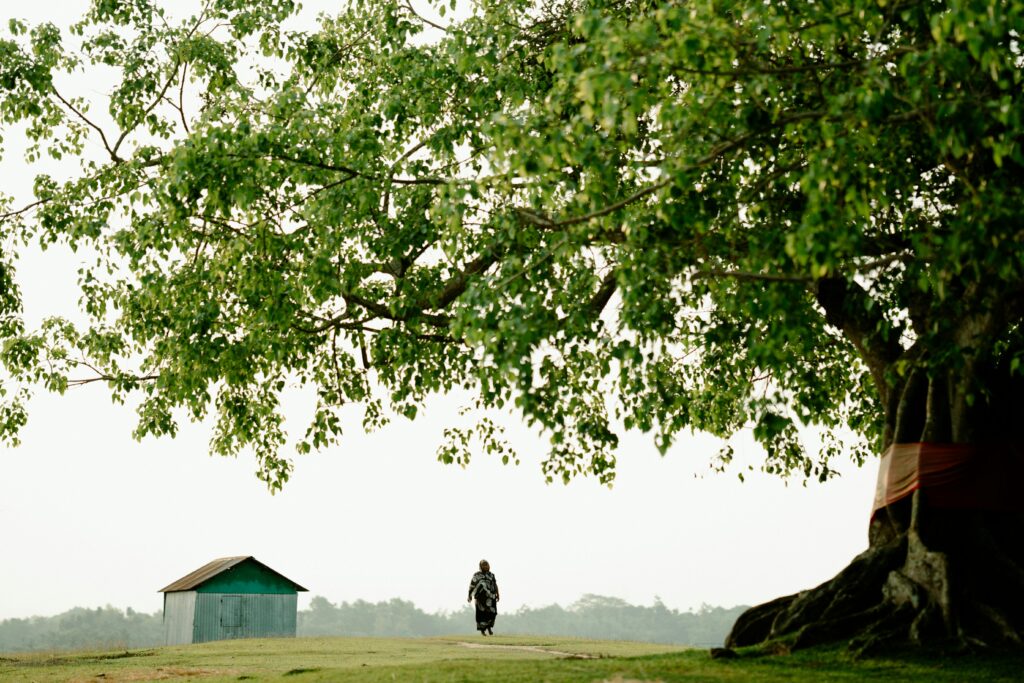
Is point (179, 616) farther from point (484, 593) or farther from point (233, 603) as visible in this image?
point (484, 593)

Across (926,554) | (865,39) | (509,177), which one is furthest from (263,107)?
(926,554)

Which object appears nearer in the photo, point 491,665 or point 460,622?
point 491,665

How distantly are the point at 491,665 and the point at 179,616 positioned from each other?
3217 centimetres

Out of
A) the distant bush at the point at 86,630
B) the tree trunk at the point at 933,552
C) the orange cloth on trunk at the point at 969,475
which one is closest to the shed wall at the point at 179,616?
the tree trunk at the point at 933,552

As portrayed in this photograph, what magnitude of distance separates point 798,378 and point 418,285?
698 cm

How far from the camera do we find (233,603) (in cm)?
4047

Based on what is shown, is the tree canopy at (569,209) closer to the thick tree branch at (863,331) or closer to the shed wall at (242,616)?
the thick tree branch at (863,331)

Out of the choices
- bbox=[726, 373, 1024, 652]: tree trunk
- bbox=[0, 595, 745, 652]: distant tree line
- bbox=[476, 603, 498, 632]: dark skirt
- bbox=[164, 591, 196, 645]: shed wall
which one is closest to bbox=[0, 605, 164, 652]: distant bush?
bbox=[0, 595, 745, 652]: distant tree line

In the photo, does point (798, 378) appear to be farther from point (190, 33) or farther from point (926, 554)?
point (190, 33)

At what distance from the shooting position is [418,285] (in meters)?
16.9

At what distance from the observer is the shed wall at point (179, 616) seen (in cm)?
4031

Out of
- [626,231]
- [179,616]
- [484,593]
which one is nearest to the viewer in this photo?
[626,231]

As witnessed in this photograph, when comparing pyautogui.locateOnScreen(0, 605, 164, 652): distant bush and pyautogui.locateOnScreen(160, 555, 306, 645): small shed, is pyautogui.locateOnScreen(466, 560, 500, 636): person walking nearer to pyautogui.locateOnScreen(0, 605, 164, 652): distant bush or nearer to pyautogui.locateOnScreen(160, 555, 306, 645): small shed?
pyautogui.locateOnScreen(160, 555, 306, 645): small shed

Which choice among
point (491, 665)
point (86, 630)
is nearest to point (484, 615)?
point (491, 665)
